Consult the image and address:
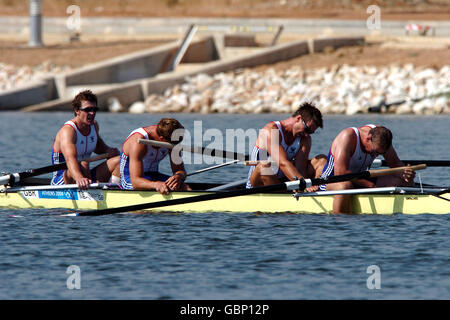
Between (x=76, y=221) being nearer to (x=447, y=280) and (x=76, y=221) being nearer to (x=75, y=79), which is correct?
(x=447, y=280)

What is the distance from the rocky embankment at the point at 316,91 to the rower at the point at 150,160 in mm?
20849

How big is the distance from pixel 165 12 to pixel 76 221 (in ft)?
130


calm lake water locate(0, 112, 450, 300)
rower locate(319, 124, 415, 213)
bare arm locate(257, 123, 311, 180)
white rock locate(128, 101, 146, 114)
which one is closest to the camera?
calm lake water locate(0, 112, 450, 300)

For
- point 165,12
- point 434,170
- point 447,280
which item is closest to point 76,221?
point 447,280

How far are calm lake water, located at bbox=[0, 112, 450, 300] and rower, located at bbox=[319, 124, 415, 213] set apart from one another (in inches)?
17.5

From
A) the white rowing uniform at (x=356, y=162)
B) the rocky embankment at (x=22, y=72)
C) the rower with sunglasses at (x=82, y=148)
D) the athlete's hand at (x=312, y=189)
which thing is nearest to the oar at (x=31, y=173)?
the rower with sunglasses at (x=82, y=148)

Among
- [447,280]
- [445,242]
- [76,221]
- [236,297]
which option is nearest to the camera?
[236,297]

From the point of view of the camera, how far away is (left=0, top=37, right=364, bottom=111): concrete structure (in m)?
34.8

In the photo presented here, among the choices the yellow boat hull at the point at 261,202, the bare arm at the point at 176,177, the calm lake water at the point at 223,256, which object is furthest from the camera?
the bare arm at the point at 176,177

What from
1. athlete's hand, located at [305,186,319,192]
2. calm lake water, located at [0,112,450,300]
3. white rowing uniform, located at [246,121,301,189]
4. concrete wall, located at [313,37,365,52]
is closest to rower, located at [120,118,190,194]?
calm lake water, located at [0,112,450,300]

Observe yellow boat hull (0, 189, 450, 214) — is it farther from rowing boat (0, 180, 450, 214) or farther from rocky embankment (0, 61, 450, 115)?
rocky embankment (0, 61, 450, 115)

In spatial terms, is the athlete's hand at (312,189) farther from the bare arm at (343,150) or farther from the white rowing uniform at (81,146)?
A: the white rowing uniform at (81,146)

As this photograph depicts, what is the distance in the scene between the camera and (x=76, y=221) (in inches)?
528

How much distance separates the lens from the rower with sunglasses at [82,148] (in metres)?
13.1
